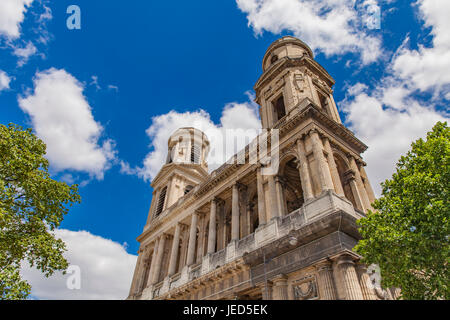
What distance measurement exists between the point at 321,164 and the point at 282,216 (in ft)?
12.0

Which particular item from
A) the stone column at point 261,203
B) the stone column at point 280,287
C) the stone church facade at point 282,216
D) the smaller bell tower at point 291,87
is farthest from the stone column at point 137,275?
the smaller bell tower at point 291,87

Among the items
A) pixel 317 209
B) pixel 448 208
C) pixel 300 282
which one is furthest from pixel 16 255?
pixel 448 208

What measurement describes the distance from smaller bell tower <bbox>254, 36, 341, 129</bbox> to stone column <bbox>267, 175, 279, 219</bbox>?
5.84 meters

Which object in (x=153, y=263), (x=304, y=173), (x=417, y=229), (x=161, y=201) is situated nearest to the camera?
(x=417, y=229)

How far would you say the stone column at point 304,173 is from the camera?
51.2 ft

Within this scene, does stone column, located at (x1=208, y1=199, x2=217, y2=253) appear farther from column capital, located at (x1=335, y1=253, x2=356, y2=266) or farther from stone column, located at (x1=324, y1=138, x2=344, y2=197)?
column capital, located at (x1=335, y1=253, x2=356, y2=266)

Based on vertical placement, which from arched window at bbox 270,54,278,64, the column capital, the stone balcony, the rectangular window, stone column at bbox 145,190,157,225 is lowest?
the column capital

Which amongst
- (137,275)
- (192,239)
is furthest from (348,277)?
(137,275)

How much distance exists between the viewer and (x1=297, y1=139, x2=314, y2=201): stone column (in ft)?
51.2

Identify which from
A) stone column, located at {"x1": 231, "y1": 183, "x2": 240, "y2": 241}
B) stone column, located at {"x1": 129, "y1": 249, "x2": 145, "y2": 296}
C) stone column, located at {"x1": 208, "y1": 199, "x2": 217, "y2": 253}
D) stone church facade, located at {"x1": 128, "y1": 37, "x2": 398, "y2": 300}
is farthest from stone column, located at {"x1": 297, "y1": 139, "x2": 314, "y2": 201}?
stone column, located at {"x1": 129, "y1": 249, "x2": 145, "y2": 296}

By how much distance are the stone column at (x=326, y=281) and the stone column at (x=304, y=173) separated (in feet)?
12.7

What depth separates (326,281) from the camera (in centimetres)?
1195

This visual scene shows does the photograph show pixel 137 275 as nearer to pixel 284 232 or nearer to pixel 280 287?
pixel 284 232

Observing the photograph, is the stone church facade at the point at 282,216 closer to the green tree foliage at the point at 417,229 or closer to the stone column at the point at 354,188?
the stone column at the point at 354,188
